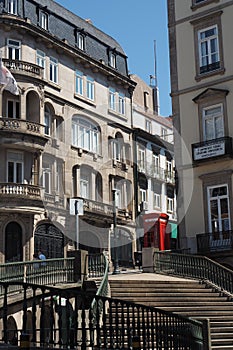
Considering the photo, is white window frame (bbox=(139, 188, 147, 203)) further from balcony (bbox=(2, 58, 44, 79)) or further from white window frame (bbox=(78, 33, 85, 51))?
balcony (bbox=(2, 58, 44, 79))

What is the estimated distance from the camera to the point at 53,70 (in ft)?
133

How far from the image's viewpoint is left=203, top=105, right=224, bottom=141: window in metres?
28.9

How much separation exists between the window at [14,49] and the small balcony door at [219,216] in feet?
50.1

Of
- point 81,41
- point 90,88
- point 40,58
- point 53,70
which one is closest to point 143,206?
point 90,88

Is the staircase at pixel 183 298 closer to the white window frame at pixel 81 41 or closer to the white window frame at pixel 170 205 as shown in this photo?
the white window frame at pixel 81 41

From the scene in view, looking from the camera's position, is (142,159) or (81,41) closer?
(81,41)

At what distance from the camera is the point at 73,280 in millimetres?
22062

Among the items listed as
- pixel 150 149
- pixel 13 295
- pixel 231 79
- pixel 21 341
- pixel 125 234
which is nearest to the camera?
pixel 21 341

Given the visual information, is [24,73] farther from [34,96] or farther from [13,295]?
[13,295]

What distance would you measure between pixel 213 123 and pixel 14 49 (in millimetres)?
14185

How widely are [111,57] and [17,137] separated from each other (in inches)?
568

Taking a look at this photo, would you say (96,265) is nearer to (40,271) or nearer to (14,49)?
(40,271)

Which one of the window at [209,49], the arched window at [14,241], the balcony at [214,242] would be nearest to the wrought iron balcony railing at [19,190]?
the arched window at [14,241]

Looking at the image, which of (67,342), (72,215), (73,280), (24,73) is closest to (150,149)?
(72,215)
